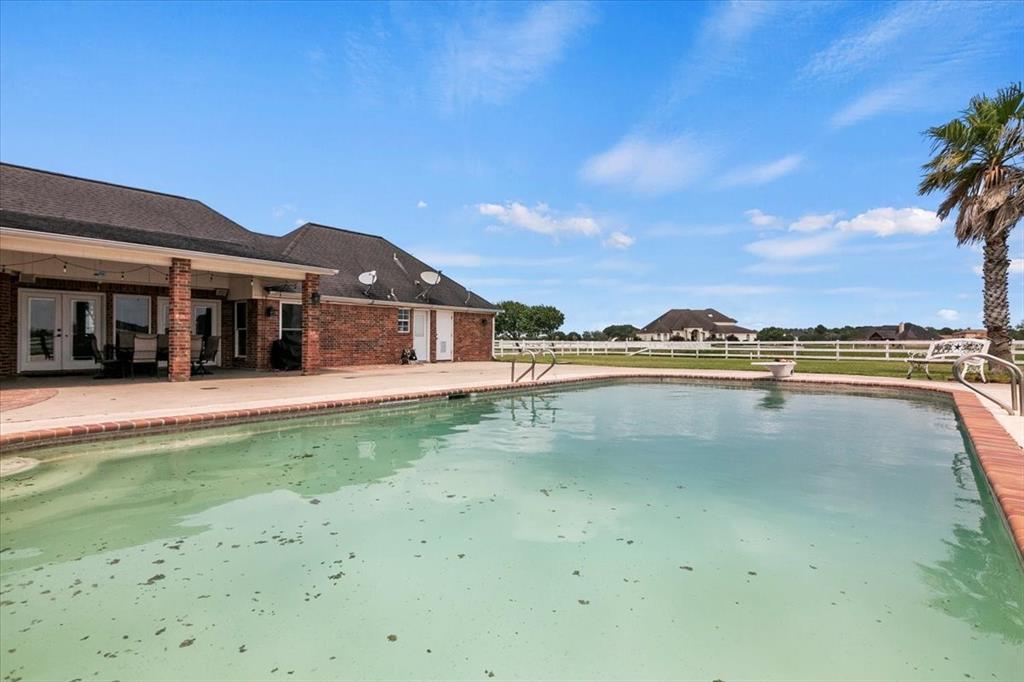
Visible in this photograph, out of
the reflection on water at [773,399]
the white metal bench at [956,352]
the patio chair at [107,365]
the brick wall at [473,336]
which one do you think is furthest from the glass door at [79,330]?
the white metal bench at [956,352]

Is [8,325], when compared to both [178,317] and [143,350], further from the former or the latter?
[178,317]

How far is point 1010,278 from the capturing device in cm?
1395

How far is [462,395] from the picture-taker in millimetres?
10969

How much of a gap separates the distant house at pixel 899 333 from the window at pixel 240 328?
197 feet

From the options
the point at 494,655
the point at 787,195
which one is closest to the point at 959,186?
the point at 787,195

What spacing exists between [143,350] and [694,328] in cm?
5764

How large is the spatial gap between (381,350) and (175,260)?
8278 mm

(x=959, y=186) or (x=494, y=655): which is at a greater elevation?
(x=959, y=186)

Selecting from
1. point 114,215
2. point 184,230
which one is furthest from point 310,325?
point 114,215

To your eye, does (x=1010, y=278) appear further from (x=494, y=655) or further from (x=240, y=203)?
(x=240, y=203)

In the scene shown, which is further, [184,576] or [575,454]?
[575,454]

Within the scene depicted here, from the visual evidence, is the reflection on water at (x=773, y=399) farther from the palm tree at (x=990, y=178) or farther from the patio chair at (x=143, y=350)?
the patio chair at (x=143, y=350)

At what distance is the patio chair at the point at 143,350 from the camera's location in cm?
1202

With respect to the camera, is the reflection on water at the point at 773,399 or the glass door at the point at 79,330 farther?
the glass door at the point at 79,330
